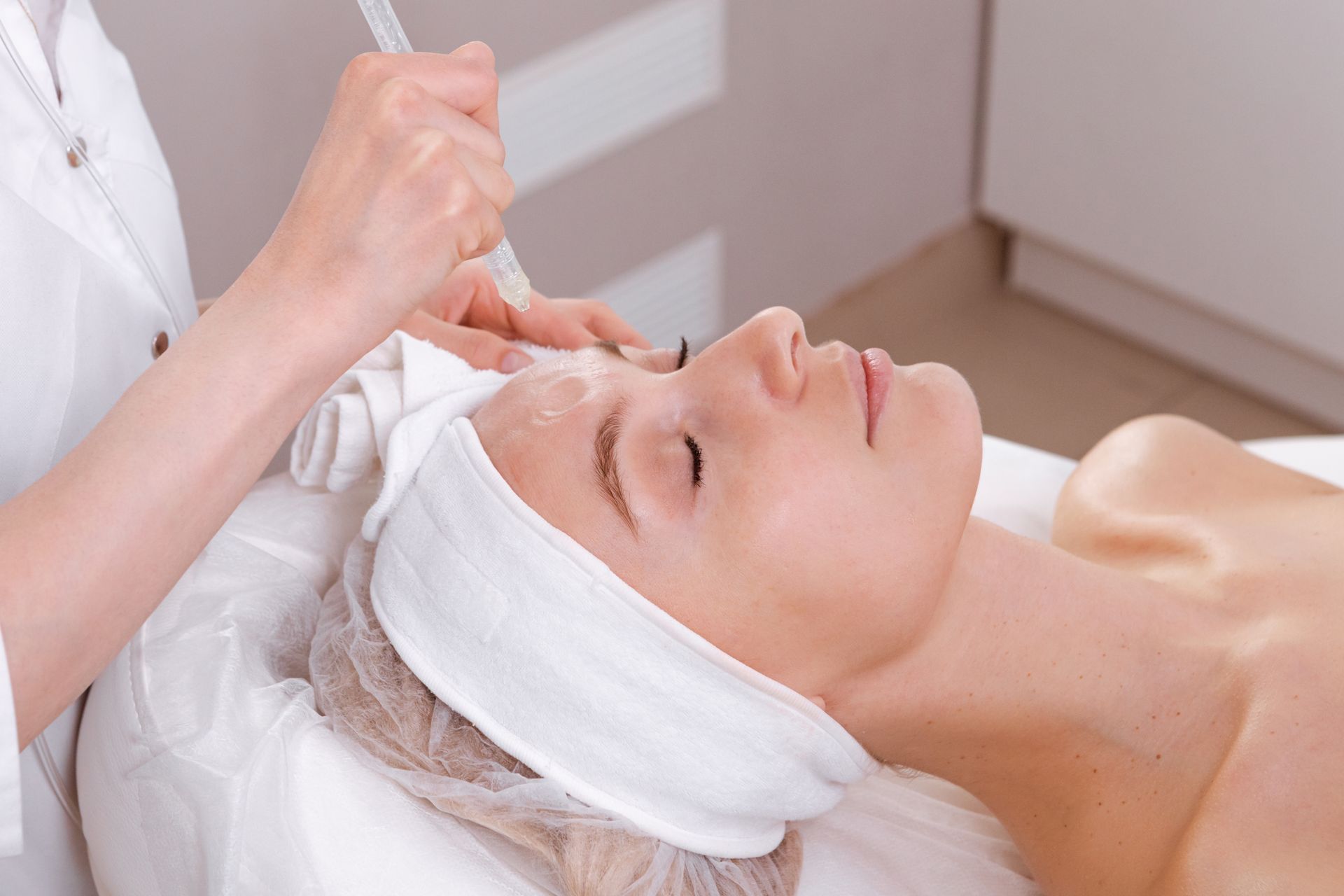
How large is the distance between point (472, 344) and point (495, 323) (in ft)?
0.46

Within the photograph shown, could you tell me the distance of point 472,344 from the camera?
4.37 feet

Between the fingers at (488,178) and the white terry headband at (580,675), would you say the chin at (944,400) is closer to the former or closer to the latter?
the white terry headband at (580,675)

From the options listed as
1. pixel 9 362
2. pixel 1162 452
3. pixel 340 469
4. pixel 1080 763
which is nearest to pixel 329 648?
pixel 340 469

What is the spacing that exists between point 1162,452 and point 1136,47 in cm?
128

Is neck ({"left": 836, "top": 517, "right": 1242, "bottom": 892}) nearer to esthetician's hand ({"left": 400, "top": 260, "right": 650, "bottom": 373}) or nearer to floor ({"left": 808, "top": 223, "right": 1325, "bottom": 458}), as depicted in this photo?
esthetician's hand ({"left": 400, "top": 260, "right": 650, "bottom": 373})

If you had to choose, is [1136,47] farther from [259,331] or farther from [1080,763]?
[259,331]

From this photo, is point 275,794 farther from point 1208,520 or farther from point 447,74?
point 1208,520

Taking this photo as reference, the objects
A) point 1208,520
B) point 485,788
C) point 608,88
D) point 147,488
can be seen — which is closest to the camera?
point 147,488

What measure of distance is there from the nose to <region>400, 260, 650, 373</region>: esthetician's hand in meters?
0.29

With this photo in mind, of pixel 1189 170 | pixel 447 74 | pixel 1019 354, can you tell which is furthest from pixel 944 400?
pixel 1019 354

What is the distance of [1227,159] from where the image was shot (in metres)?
2.48

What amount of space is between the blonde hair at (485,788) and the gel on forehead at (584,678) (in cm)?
2

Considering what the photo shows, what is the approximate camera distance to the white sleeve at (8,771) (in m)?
0.76

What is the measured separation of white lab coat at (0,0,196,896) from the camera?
42.1 inches
